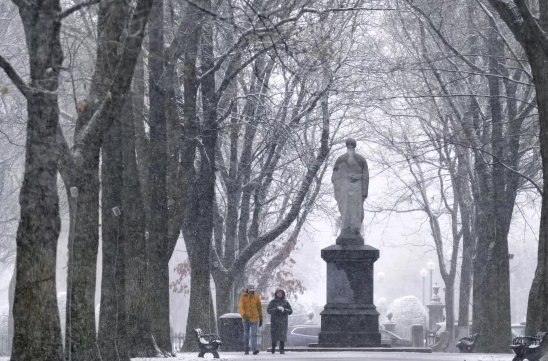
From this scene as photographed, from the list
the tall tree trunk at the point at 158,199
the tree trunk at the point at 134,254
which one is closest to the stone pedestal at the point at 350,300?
the tall tree trunk at the point at 158,199

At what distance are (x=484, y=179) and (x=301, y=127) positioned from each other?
20.2ft

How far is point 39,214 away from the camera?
14.0 metres

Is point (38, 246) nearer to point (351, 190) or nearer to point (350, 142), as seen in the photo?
point (350, 142)

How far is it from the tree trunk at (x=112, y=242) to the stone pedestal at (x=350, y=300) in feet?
28.0

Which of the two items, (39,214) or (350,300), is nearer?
(39,214)

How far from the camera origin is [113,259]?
1903 cm

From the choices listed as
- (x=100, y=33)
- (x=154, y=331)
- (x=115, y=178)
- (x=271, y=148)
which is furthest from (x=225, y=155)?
(x=100, y=33)

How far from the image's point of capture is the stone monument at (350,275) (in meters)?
27.1

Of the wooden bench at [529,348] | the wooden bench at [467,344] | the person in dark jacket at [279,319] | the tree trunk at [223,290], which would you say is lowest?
the wooden bench at [529,348]

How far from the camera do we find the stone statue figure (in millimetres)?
27703

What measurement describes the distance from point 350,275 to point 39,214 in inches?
558

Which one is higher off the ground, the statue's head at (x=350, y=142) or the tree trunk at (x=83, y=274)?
the statue's head at (x=350, y=142)

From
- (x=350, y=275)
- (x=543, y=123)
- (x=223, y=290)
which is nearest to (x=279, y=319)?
(x=350, y=275)

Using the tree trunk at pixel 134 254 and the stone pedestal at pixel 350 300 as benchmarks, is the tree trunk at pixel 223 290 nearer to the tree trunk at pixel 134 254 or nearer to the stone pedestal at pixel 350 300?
the stone pedestal at pixel 350 300
